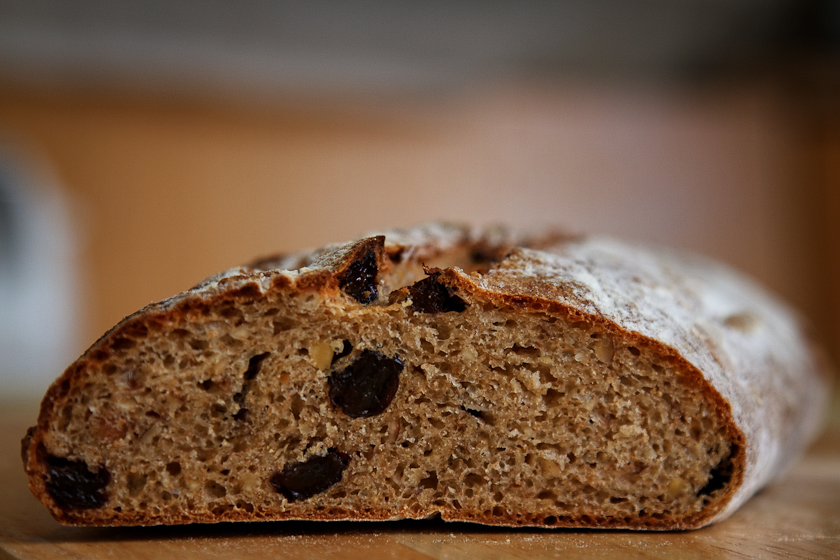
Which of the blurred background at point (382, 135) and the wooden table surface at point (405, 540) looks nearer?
the wooden table surface at point (405, 540)

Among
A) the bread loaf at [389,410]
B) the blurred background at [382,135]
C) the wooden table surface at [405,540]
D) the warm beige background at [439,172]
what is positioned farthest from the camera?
the warm beige background at [439,172]

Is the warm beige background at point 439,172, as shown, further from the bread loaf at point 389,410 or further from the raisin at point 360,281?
the raisin at point 360,281

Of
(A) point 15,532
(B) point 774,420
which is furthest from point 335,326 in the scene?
(B) point 774,420

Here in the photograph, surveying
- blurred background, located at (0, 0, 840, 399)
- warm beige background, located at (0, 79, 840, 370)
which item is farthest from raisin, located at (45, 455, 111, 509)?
warm beige background, located at (0, 79, 840, 370)

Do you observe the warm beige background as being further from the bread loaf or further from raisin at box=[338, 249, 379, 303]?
raisin at box=[338, 249, 379, 303]

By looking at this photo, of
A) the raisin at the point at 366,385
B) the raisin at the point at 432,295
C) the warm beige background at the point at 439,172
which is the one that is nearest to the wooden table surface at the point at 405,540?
the raisin at the point at 366,385

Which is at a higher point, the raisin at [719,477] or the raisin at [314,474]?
the raisin at [719,477]
